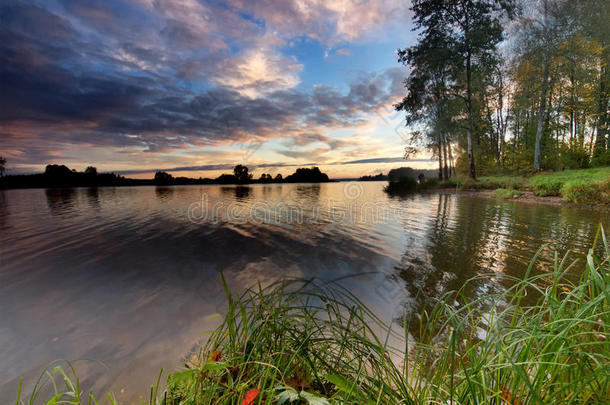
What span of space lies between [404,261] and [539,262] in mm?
2501

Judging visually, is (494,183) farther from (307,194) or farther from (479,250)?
(307,194)

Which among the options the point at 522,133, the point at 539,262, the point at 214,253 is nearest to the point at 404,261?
the point at 539,262

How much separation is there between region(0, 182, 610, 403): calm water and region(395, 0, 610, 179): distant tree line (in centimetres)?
1547

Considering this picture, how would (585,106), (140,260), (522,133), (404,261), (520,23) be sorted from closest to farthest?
1. (404,261)
2. (140,260)
3. (520,23)
4. (585,106)
5. (522,133)

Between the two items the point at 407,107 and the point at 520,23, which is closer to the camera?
the point at 520,23

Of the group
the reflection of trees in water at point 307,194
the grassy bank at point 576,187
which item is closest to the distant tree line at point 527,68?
the grassy bank at point 576,187

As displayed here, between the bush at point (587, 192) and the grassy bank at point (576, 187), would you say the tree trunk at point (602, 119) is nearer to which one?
the grassy bank at point (576, 187)

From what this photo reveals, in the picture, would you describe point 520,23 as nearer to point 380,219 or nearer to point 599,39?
point 599,39

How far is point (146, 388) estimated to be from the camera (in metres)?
2.25

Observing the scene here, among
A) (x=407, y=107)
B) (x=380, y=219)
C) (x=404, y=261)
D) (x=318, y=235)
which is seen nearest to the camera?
(x=404, y=261)

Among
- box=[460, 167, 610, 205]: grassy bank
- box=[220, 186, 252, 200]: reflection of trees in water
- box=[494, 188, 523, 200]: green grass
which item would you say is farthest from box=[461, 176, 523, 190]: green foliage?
box=[220, 186, 252, 200]: reflection of trees in water

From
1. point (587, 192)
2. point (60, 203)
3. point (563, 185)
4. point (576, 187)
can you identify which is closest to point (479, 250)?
point (587, 192)

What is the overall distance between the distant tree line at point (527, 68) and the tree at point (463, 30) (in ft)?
0.23

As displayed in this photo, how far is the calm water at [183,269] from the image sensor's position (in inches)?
111
